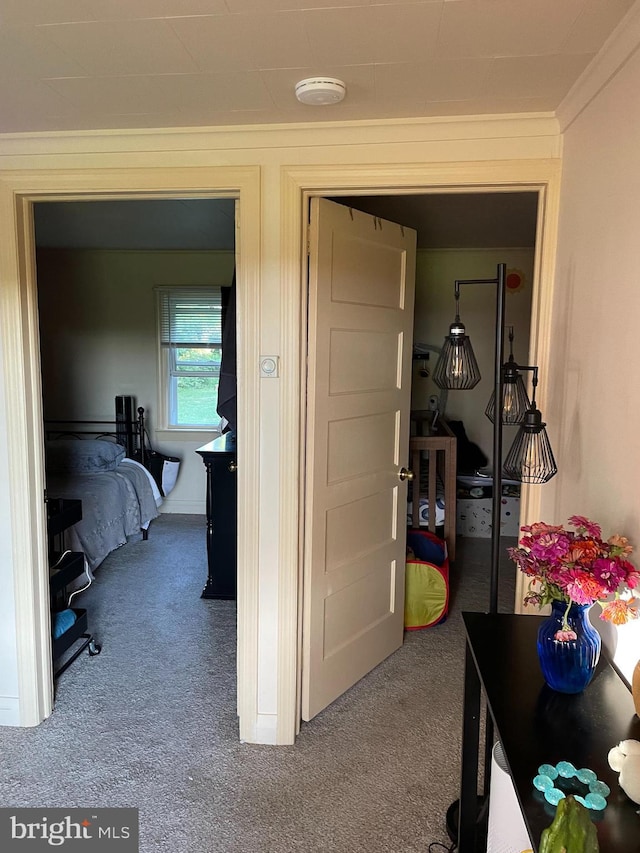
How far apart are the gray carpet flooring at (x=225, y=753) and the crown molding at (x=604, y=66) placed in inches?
85.0

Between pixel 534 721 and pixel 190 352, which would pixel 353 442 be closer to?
pixel 534 721

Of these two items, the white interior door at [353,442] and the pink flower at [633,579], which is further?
the white interior door at [353,442]

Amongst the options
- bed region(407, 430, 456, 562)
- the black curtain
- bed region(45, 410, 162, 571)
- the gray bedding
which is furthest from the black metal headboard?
the black curtain

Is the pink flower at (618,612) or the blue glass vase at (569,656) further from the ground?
the pink flower at (618,612)

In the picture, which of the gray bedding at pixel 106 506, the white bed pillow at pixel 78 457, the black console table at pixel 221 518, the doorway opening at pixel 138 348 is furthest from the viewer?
the doorway opening at pixel 138 348

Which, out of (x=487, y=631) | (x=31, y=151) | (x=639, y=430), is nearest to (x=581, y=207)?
(x=639, y=430)

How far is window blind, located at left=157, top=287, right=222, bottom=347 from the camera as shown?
5188 mm

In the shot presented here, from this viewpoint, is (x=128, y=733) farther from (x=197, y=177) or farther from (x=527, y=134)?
(x=527, y=134)

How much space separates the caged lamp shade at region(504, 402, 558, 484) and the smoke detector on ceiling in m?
1.05

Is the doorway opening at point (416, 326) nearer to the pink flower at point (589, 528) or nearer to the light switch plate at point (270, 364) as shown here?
the light switch plate at point (270, 364)

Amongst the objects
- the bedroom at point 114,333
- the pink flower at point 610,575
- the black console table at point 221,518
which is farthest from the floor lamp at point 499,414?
the bedroom at point 114,333

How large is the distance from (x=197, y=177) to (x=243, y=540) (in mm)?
1299

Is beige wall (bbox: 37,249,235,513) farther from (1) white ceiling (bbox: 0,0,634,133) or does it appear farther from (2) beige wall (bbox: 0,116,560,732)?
(1) white ceiling (bbox: 0,0,634,133)

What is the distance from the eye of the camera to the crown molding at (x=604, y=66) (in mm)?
1325
